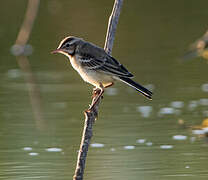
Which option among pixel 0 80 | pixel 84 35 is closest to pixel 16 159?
pixel 0 80

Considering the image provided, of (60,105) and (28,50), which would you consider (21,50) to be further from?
(60,105)

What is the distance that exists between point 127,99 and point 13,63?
147 inches

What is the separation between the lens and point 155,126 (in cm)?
1021

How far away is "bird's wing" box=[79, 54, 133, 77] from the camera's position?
7.50 m

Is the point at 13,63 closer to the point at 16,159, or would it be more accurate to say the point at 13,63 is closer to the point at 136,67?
the point at 136,67

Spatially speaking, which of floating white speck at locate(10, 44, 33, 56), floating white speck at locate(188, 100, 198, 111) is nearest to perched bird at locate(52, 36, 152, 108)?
floating white speck at locate(188, 100, 198, 111)

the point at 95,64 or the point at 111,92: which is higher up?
the point at 111,92

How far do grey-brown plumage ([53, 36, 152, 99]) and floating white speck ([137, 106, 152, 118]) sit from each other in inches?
121

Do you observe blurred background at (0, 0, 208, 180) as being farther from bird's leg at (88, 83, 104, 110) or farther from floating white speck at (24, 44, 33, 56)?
bird's leg at (88, 83, 104, 110)

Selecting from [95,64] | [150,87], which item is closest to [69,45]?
[95,64]

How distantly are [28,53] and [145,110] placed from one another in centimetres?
491

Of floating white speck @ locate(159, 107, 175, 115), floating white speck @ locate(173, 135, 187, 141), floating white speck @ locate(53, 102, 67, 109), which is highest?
→ floating white speck @ locate(53, 102, 67, 109)

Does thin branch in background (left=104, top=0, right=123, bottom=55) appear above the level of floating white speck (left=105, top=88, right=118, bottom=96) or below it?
below

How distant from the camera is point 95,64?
25.0 ft
